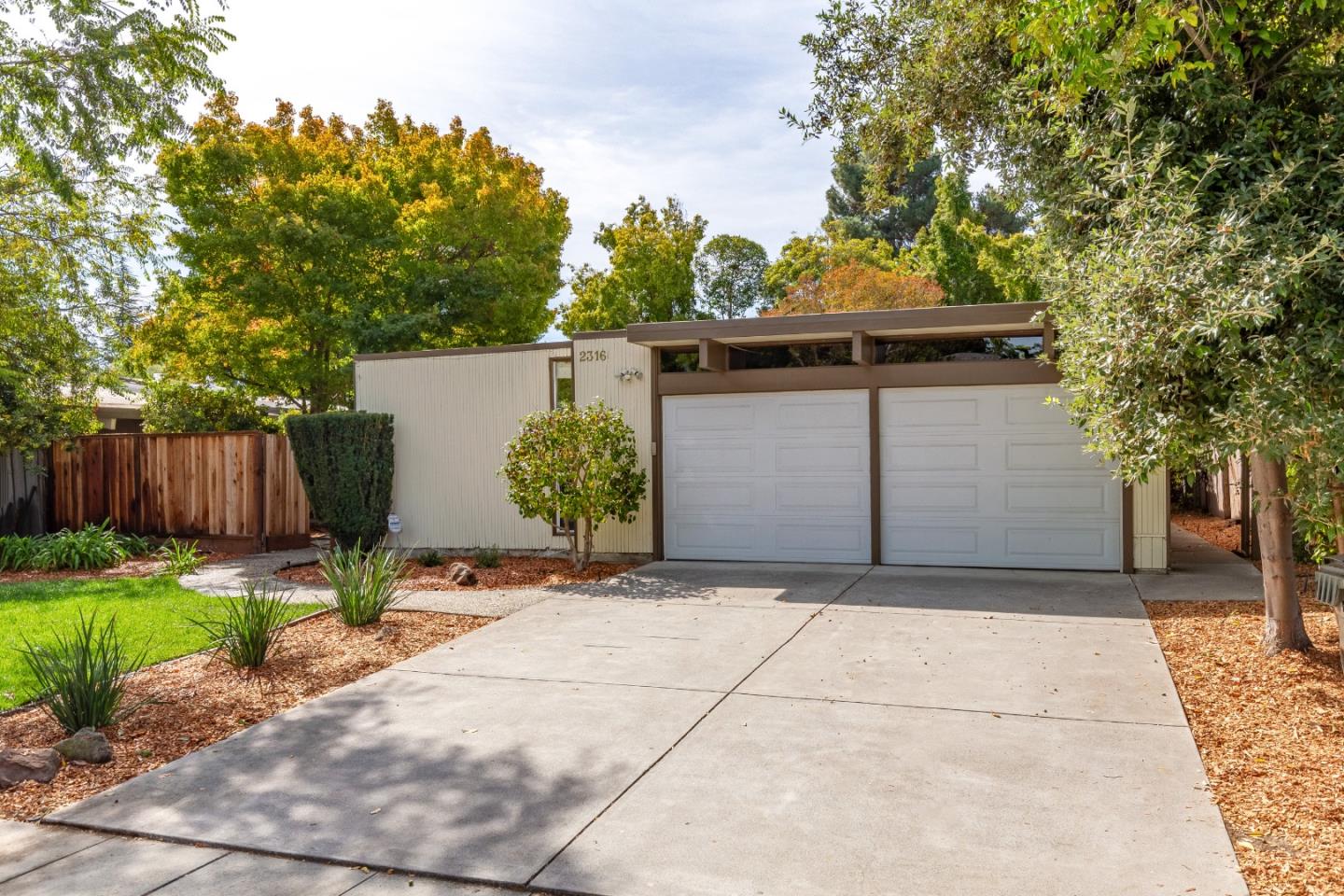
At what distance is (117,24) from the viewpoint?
27.5 feet

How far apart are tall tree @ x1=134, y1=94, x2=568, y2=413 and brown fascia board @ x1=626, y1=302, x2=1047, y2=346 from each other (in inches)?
347

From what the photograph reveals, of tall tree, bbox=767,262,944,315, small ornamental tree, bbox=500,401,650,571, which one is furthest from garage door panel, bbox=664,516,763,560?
tall tree, bbox=767,262,944,315

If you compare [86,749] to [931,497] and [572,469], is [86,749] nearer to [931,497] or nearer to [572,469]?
[572,469]

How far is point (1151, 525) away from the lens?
372 inches

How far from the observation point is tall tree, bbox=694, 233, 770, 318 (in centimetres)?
2994

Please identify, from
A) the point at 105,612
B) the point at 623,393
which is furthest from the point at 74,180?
the point at 623,393

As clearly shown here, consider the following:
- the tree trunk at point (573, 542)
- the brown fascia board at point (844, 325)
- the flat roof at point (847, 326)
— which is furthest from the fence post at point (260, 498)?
the brown fascia board at point (844, 325)

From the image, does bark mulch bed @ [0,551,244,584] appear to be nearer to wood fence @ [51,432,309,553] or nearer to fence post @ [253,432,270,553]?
fence post @ [253,432,270,553]

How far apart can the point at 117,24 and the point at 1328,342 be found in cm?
953

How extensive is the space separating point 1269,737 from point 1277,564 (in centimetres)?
186

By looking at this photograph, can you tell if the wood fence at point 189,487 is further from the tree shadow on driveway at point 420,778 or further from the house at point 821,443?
the tree shadow on driveway at point 420,778

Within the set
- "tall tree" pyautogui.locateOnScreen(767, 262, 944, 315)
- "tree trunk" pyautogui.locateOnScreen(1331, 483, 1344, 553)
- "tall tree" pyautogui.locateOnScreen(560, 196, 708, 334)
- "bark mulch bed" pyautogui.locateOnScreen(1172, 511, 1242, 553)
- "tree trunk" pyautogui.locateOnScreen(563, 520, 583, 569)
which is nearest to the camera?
"tree trunk" pyautogui.locateOnScreen(1331, 483, 1344, 553)

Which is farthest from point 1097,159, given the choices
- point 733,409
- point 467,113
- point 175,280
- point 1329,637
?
point 467,113

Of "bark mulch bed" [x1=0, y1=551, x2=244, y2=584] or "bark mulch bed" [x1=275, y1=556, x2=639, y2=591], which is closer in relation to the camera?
"bark mulch bed" [x1=275, y1=556, x2=639, y2=591]
